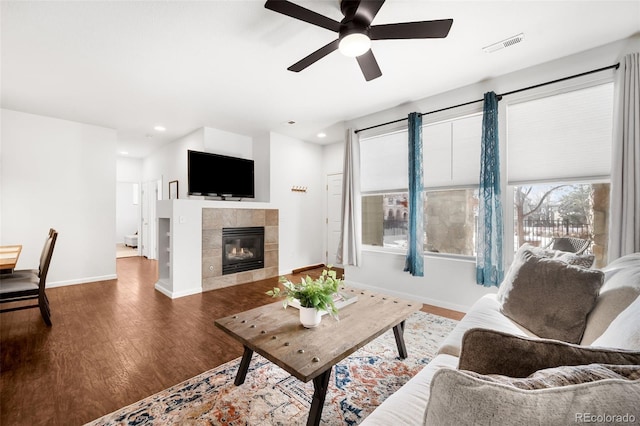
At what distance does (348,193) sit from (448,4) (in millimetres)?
2677

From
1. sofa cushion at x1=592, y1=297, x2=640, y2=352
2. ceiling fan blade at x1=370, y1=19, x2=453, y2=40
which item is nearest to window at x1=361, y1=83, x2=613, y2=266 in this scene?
ceiling fan blade at x1=370, y1=19, x2=453, y2=40

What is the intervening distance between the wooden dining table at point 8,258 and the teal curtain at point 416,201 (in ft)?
13.7

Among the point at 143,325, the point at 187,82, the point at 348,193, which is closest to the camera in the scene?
the point at 143,325

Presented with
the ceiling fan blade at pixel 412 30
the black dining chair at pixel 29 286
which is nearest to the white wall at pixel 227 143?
the black dining chair at pixel 29 286

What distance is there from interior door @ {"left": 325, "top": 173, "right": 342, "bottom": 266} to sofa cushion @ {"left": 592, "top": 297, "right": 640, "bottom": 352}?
193 inches

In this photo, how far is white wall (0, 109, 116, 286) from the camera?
12.8ft

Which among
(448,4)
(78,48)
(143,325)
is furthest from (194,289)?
(448,4)

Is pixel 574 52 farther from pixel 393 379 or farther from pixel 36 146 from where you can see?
pixel 36 146

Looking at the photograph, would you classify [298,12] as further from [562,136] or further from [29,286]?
[29,286]

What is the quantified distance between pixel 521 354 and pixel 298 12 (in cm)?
208

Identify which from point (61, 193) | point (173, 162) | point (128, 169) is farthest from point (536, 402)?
point (128, 169)

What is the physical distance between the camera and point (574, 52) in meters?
2.58

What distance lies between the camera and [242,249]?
4.79m

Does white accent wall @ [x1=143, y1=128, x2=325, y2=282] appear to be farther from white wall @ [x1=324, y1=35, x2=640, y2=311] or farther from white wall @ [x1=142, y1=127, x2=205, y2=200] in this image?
white wall @ [x1=324, y1=35, x2=640, y2=311]
